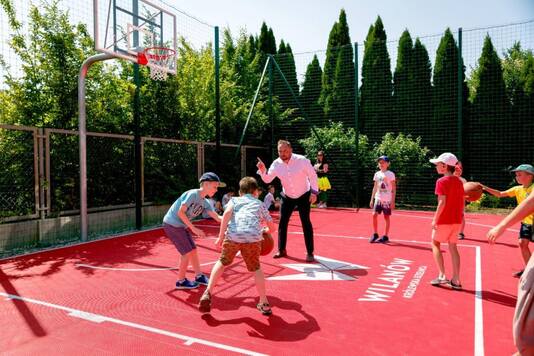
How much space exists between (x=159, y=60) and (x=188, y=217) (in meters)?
5.77

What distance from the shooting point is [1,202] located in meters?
8.35

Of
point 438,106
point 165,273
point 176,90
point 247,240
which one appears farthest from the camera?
point 438,106

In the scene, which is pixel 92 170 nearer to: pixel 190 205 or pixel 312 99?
pixel 190 205

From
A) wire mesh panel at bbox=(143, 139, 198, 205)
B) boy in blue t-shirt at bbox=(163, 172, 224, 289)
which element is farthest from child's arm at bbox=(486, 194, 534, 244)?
wire mesh panel at bbox=(143, 139, 198, 205)

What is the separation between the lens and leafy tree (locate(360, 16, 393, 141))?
55.9 ft

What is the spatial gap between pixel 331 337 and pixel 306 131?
13.8m

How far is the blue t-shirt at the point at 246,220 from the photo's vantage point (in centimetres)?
461

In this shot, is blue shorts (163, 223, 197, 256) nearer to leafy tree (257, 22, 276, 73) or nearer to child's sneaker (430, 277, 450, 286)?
child's sneaker (430, 277, 450, 286)

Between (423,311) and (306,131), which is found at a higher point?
(306,131)

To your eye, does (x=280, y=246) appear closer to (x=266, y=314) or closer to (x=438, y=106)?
(x=266, y=314)

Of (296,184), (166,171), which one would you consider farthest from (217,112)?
(296,184)

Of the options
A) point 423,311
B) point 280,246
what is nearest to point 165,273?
point 280,246

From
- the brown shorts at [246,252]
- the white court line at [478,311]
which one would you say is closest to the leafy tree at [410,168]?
the white court line at [478,311]

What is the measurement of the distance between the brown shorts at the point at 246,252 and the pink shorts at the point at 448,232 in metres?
2.49
